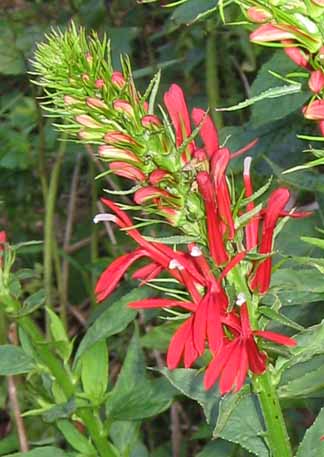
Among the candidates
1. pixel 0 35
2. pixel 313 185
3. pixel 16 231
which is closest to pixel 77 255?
pixel 16 231

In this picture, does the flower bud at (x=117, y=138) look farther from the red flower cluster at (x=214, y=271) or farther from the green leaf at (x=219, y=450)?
the green leaf at (x=219, y=450)

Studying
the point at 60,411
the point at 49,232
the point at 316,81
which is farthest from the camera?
the point at 49,232

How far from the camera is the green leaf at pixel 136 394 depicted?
3.79 feet

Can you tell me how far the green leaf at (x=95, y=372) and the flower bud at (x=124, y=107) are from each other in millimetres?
473

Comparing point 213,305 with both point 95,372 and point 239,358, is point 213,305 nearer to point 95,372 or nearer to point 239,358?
point 239,358

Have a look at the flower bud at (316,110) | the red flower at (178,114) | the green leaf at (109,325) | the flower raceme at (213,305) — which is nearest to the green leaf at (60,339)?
the green leaf at (109,325)

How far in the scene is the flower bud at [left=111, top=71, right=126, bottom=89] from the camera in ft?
2.58

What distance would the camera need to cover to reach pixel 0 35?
1805 mm

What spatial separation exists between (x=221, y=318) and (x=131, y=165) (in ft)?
0.47

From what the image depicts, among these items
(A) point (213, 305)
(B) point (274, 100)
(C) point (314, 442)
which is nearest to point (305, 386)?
(C) point (314, 442)

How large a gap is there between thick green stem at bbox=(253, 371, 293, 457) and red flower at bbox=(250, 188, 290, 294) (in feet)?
0.24

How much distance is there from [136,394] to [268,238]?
45 centimetres

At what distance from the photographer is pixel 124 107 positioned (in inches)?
30.3

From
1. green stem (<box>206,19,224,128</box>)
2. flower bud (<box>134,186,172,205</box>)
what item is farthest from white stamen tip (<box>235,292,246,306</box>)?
green stem (<box>206,19,224,128</box>)
